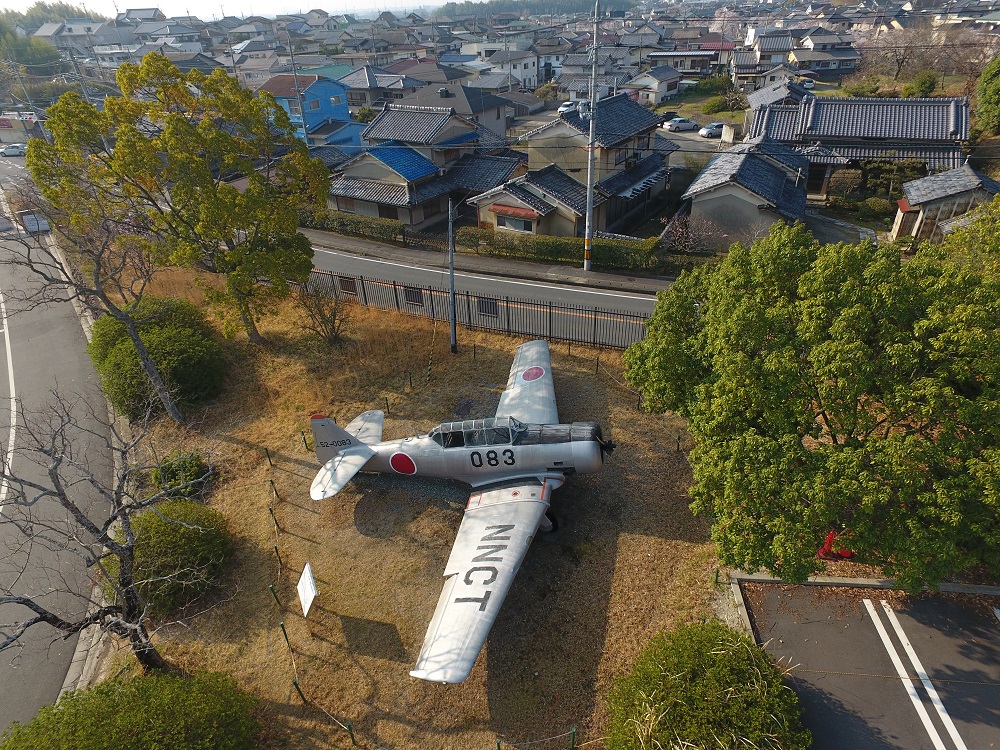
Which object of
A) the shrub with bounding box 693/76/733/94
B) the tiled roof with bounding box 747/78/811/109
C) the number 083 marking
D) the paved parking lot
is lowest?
the paved parking lot

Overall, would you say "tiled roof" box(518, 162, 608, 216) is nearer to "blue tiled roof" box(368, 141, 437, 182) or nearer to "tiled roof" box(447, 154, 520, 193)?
"tiled roof" box(447, 154, 520, 193)

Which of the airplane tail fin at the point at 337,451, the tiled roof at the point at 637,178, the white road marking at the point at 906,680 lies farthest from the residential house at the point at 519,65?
the white road marking at the point at 906,680

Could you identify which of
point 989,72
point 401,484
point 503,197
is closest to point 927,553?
point 401,484

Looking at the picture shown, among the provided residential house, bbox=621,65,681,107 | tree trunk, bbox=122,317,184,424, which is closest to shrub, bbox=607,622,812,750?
tree trunk, bbox=122,317,184,424

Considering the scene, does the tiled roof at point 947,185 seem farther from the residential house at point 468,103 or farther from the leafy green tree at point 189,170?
the residential house at point 468,103

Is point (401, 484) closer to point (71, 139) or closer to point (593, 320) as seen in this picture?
point (593, 320)

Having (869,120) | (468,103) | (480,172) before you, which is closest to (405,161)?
(480,172)
